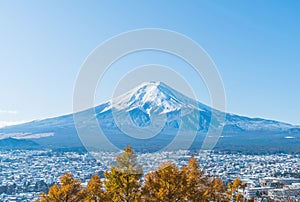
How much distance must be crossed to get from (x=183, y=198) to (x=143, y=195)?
146cm

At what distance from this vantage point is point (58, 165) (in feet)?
210

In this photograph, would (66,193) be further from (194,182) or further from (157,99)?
(157,99)

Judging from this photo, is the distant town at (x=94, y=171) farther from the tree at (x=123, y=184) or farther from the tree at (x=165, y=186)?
the tree at (x=123, y=184)

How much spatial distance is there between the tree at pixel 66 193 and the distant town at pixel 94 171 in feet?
8.97

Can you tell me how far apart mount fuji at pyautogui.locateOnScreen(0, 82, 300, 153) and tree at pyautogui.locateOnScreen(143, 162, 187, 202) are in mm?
52071

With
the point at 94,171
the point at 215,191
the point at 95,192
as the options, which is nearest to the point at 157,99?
the point at 94,171

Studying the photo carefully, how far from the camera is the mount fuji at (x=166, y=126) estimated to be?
8356 centimetres

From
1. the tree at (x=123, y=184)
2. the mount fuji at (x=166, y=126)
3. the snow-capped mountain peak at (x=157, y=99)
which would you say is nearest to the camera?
the tree at (x=123, y=184)

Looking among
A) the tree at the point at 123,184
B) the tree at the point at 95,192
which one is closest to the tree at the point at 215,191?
the tree at the point at 123,184

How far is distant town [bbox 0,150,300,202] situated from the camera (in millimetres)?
26141

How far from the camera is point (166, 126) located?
4122 inches

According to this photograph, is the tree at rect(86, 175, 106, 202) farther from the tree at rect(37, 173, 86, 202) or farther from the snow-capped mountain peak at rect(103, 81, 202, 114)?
the snow-capped mountain peak at rect(103, 81, 202, 114)

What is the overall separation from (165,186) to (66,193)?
3.72 m

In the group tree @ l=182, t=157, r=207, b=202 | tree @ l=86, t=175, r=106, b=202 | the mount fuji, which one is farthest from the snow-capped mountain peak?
tree @ l=86, t=175, r=106, b=202
